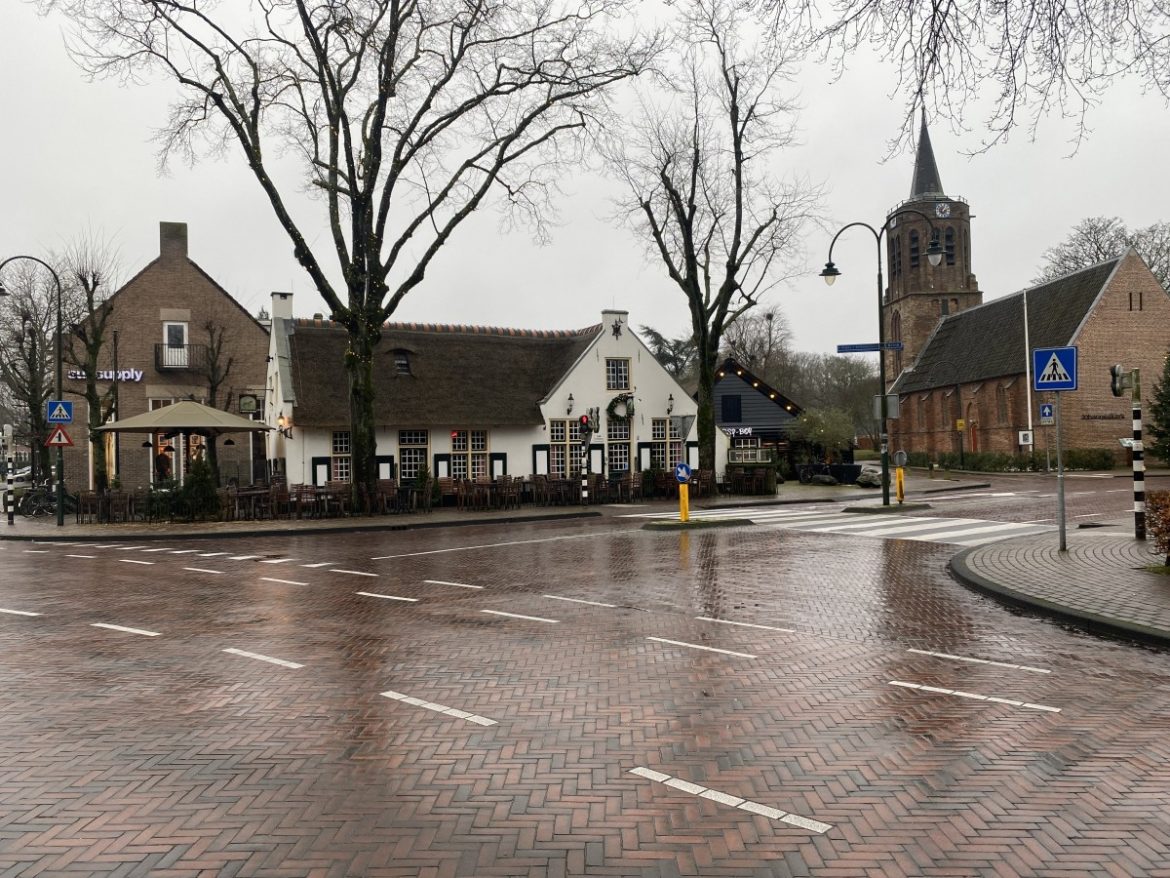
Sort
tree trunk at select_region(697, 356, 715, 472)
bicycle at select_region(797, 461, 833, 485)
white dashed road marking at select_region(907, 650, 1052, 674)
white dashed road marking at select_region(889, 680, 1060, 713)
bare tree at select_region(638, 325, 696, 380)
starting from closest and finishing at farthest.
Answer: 1. white dashed road marking at select_region(889, 680, 1060, 713)
2. white dashed road marking at select_region(907, 650, 1052, 674)
3. tree trunk at select_region(697, 356, 715, 472)
4. bicycle at select_region(797, 461, 833, 485)
5. bare tree at select_region(638, 325, 696, 380)

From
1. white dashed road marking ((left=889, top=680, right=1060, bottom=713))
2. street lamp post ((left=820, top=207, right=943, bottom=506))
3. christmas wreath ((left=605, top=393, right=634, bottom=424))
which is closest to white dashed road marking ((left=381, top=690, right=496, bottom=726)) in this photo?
white dashed road marking ((left=889, top=680, right=1060, bottom=713))

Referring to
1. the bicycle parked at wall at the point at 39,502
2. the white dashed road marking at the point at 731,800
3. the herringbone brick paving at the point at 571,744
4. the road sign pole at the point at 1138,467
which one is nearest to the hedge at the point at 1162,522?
the road sign pole at the point at 1138,467

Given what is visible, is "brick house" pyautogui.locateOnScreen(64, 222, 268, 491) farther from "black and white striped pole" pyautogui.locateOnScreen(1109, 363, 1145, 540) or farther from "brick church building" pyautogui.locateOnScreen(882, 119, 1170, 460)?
"black and white striped pole" pyautogui.locateOnScreen(1109, 363, 1145, 540)

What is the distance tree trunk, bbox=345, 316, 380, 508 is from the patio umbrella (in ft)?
11.1

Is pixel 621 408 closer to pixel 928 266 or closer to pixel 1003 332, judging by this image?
pixel 1003 332

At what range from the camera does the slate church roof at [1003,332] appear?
1876 inches

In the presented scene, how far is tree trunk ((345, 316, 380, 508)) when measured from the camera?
953 inches

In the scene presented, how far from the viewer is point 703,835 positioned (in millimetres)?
3980

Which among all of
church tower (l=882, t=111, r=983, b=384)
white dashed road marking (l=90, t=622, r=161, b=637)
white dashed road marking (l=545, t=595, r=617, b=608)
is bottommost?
white dashed road marking (l=545, t=595, r=617, b=608)

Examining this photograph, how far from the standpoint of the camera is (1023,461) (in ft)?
154

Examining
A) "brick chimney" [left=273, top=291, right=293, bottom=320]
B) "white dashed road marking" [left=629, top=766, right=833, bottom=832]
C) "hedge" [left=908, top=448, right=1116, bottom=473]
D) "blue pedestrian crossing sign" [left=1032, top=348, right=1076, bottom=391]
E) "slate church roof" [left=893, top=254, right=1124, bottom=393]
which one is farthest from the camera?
"slate church roof" [left=893, top=254, right=1124, bottom=393]

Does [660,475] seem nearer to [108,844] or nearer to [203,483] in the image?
[203,483]

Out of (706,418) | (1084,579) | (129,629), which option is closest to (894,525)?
(1084,579)

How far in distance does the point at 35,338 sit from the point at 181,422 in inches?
753
